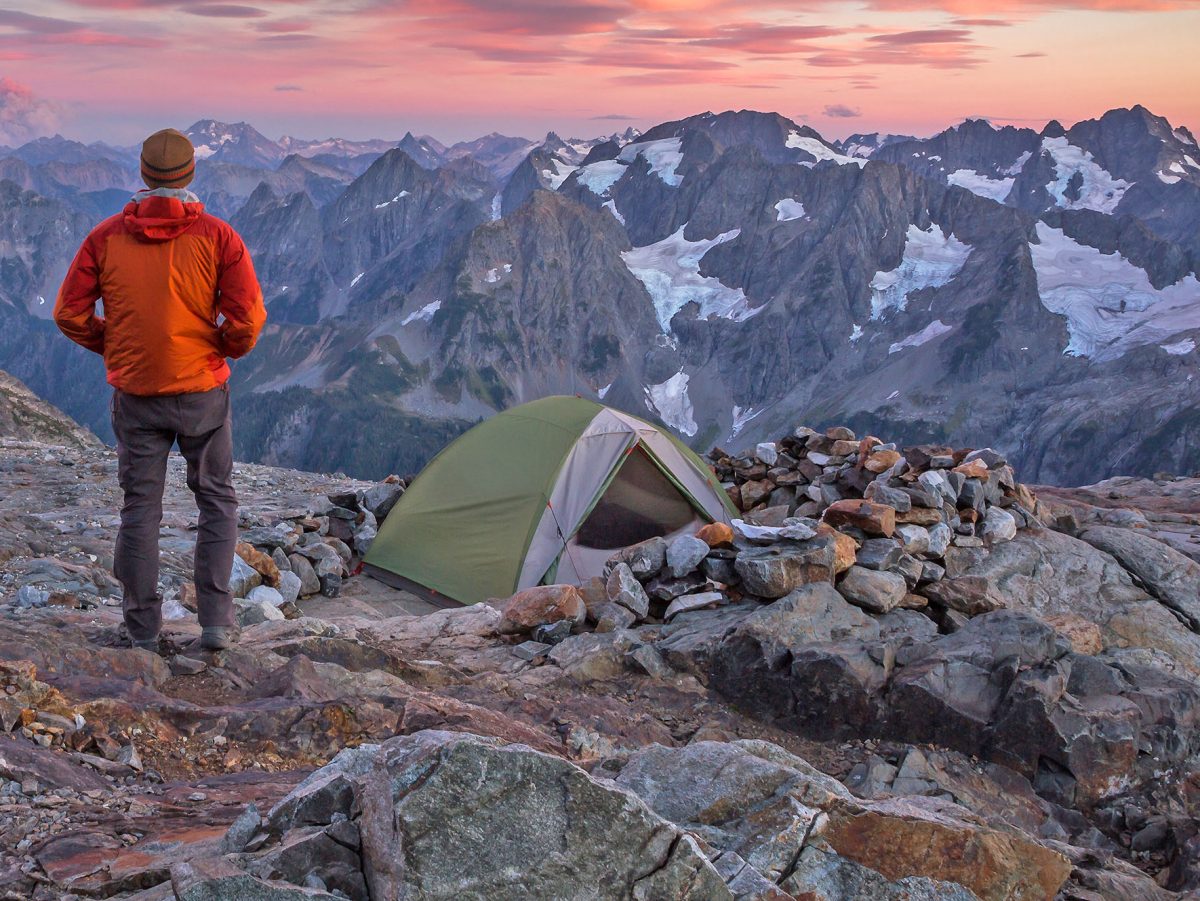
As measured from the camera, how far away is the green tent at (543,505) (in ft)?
57.0

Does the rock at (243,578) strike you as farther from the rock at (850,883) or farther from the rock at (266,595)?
the rock at (850,883)

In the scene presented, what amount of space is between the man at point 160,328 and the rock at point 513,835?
15.9 ft

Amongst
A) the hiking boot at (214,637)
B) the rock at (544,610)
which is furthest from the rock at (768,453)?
the hiking boot at (214,637)

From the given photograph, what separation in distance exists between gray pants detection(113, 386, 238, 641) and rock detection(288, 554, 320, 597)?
6.99 meters

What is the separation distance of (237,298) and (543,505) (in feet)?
31.3

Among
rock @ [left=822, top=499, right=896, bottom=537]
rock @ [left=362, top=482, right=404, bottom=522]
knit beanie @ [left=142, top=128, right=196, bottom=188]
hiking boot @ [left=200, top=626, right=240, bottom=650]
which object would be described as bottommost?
rock @ [left=362, top=482, right=404, bottom=522]

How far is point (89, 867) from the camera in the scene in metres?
4.76

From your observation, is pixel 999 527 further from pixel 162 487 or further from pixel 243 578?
pixel 162 487

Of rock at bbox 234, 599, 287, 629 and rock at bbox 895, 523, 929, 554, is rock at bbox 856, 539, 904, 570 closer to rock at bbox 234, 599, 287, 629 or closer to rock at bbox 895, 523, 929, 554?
rock at bbox 895, 523, 929, 554

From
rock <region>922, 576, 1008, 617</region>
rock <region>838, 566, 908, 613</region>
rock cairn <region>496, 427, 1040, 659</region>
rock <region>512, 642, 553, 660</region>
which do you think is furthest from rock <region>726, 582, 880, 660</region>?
rock <region>512, 642, 553, 660</region>

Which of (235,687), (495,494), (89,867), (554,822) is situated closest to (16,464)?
(495,494)

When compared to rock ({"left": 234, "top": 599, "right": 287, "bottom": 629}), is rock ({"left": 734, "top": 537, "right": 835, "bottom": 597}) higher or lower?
higher

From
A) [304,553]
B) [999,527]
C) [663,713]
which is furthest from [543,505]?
[663,713]

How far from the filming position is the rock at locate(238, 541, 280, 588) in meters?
14.9
